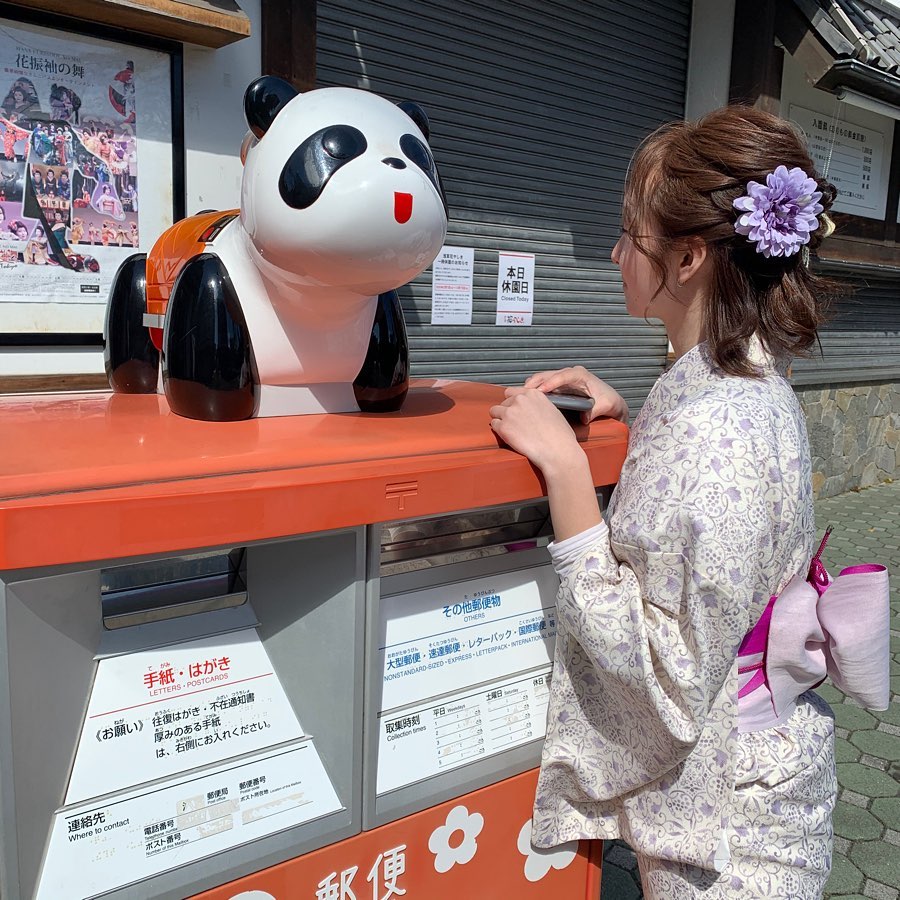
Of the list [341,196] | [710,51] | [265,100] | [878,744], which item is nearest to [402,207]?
[341,196]

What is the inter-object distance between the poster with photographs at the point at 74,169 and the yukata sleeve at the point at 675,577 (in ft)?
7.60

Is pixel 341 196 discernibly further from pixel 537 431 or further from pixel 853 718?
pixel 853 718

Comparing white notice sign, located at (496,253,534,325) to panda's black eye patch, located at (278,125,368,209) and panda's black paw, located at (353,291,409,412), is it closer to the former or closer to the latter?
panda's black paw, located at (353,291,409,412)

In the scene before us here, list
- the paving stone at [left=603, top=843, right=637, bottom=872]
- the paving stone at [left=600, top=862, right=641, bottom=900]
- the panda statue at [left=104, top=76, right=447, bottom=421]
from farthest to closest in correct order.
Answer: the paving stone at [left=603, top=843, right=637, bottom=872]
the paving stone at [left=600, top=862, right=641, bottom=900]
the panda statue at [left=104, top=76, right=447, bottom=421]

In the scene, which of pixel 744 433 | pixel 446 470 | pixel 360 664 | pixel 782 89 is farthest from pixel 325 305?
pixel 782 89

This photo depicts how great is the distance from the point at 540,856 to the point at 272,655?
67 centimetres

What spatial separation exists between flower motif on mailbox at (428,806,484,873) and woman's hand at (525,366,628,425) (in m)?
0.74

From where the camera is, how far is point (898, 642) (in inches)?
155

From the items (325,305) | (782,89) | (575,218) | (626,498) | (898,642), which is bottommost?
(898,642)

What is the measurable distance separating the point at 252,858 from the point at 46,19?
8.80 ft

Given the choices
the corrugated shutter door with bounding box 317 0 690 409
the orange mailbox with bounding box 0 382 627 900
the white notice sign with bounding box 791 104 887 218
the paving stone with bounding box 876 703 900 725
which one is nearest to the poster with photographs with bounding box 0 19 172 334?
the corrugated shutter door with bounding box 317 0 690 409

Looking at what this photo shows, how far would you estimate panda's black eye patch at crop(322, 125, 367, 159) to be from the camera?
3.77 feet

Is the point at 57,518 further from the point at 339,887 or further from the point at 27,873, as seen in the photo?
the point at 339,887

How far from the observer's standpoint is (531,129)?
443cm
